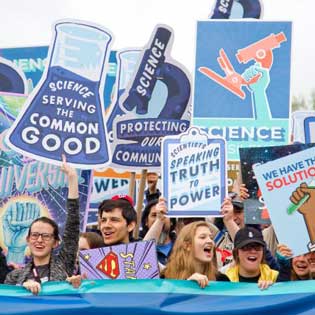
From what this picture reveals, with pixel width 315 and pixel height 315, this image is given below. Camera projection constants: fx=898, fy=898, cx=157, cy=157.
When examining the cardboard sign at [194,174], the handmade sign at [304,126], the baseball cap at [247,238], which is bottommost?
the baseball cap at [247,238]

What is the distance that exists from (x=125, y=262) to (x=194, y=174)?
974 millimetres

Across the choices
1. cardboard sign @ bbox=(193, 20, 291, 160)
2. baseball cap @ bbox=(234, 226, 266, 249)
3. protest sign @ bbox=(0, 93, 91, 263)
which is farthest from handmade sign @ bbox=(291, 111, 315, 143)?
baseball cap @ bbox=(234, 226, 266, 249)

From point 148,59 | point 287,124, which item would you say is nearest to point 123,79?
point 148,59

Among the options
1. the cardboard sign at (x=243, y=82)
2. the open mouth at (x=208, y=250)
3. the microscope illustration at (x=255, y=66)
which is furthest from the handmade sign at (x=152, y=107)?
the open mouth at (x=208, y=250)

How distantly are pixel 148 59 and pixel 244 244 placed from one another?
8.59ft

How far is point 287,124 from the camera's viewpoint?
6820 millimetres

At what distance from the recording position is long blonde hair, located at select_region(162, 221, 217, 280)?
496 cm

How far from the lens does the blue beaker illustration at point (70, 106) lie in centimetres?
610

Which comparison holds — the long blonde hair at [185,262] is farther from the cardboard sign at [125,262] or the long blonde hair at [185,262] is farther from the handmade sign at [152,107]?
the handmade sign at [152,107]

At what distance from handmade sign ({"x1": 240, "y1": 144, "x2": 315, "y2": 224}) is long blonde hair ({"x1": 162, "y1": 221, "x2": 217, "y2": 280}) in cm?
57

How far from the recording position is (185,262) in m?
4.96

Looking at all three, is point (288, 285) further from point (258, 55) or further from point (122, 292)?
point (258, 55)

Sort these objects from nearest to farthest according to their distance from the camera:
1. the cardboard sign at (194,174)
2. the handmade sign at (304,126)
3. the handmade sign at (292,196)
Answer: the handmade sign at (292,196)
the cardboard sign at (194,174)
the handmade sign at (304,126)

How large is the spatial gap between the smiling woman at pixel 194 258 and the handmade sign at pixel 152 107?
Result: 196 cm
